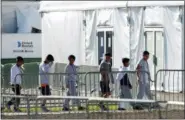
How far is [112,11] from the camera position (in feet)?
91.1

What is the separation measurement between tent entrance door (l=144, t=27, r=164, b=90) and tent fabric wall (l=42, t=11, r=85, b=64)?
10.4ft

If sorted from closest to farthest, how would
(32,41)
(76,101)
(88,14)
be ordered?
(76,101) → (88,14) → (32,41)

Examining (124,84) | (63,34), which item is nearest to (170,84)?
(124,84)

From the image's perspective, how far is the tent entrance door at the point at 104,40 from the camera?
28109 mm

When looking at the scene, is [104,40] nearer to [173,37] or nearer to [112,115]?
[173,37]

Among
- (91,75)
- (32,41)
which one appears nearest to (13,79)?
(91,75)

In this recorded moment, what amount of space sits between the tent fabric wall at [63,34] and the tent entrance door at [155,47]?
3183mm

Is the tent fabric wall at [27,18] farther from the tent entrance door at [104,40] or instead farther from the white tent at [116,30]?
the tent entrance door at [104,40]

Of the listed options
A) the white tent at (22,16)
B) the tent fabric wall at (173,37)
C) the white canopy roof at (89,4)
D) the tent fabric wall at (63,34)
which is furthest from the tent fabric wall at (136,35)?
the white tent at (22,16)

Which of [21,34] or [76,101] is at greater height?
[21,34]

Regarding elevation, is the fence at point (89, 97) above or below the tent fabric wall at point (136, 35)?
below

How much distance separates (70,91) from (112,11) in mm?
6316

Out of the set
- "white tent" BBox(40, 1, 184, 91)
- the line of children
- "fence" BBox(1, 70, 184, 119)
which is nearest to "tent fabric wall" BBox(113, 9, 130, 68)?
"white tent" BBox(40, 1, 184, 91)

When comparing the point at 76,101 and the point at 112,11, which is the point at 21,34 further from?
the point at 76,101
